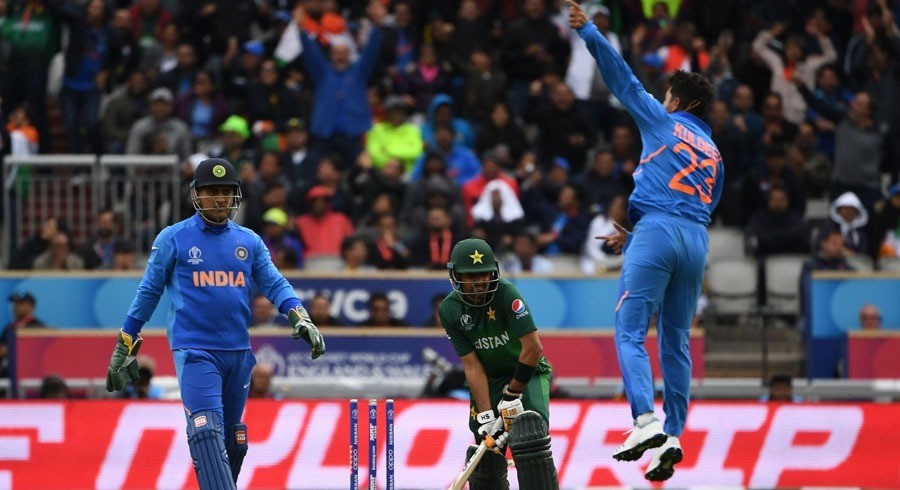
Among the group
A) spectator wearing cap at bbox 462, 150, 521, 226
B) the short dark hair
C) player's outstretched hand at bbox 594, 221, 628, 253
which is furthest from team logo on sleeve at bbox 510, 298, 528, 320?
spectator wearing cap at bbox 462, 150, 521, 226

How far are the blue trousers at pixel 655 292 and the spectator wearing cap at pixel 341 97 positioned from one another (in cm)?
1003

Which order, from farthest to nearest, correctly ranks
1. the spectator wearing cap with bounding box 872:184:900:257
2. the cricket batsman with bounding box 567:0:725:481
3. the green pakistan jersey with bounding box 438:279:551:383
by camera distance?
the spectator wearing cap with bounding box 872:184:900:257
the green pakistan jersey with bounding box 438:279:551:383
the cricket batsman with bounding box 567:0:725:481

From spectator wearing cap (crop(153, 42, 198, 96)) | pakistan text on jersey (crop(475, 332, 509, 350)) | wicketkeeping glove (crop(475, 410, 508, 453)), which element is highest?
spectator wearing cap (crop(153, 42, 198, 96))

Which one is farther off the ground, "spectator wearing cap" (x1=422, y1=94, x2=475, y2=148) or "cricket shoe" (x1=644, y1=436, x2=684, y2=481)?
"spectator wearing cap" (x1=422, y1=94, x2=475, y2=148)

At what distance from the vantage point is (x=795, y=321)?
63.3 feet

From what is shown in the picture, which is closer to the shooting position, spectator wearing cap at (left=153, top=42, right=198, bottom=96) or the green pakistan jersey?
the green pakistan jersey

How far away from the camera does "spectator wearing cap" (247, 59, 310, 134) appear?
2133cm

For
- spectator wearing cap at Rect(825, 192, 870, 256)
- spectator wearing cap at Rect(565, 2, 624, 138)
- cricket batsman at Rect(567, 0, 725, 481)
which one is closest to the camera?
cricket batsman at Rect(567, 0, 725, 481)

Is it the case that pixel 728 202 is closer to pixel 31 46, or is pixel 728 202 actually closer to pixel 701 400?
pixel 701 400

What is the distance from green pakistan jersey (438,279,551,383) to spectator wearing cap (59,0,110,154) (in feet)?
36.8

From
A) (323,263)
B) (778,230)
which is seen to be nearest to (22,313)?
(323,263)

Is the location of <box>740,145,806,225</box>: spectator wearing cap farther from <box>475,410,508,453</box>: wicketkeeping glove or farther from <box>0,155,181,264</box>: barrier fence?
<box>475,410,508,453</box>: wicketkeeping glove

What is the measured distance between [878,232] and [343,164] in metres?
6.58

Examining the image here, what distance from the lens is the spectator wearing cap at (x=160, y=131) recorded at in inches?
780
